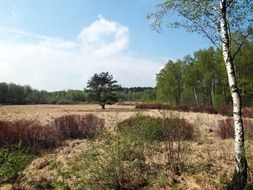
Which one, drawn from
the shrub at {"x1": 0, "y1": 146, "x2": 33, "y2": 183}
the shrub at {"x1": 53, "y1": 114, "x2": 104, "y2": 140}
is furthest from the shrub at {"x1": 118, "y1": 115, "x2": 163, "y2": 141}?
the shrub at {"x1": 53, "y1": 114, "x2": 104, "y2": 140}

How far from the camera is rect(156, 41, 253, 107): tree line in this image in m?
33.1

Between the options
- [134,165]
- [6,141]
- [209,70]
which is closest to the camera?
[134,165]

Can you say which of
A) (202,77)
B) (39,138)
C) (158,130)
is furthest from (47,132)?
(202,77)

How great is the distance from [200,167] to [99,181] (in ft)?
8.13

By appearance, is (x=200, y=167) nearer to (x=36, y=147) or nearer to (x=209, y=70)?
(x=36, y=147)

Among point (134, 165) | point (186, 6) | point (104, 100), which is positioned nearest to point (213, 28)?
point (186, 6)

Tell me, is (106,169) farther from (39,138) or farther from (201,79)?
(201,79)

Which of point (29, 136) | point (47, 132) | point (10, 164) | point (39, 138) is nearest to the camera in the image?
point (10, 164)

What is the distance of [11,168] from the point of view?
7777 millimetres

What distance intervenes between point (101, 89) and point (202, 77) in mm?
14442

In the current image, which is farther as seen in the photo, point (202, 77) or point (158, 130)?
point (202, 77)

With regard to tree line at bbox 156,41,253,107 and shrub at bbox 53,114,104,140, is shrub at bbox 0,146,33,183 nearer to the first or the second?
shrub at bbox 53,114,104,140

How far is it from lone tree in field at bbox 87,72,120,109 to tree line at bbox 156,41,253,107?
707 centimetres

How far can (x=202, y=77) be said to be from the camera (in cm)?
4372
